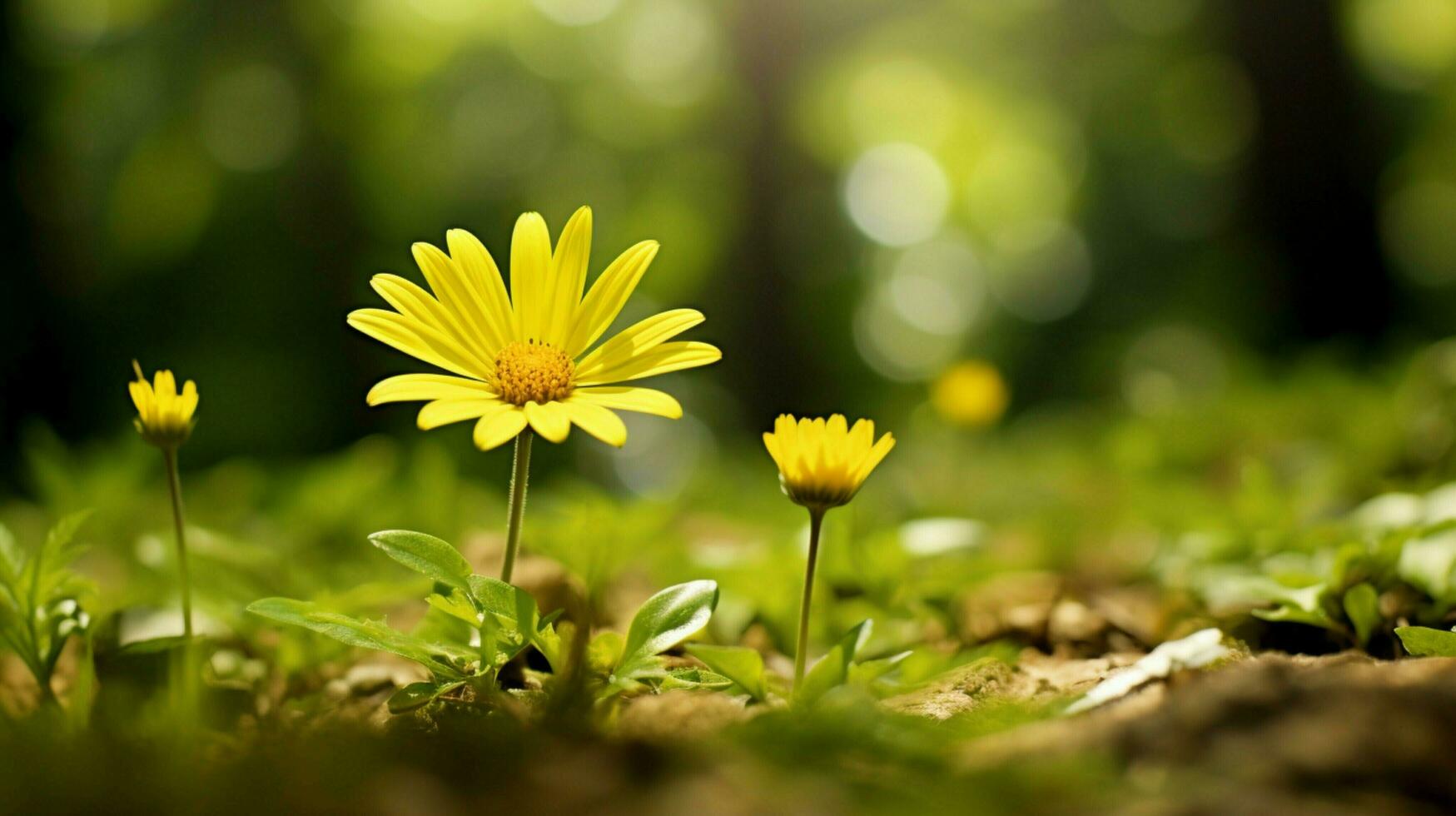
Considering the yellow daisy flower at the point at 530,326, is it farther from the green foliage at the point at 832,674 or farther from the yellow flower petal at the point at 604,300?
the green foliage at the point at 832,674

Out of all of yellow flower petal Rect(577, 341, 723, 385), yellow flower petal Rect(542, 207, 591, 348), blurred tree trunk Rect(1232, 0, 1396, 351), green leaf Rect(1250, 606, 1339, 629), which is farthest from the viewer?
blurred tree trunk Rect(1232, 0, 1396, 351)

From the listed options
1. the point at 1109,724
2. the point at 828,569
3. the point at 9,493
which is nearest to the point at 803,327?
the point at 9,493

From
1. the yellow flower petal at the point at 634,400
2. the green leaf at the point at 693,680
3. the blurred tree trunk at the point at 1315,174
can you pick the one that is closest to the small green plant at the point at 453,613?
the green leaf at the point at 693,680

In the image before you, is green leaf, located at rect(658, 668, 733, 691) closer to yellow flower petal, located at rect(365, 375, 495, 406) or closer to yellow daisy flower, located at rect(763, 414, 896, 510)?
yellow daisy flower, located at rect(763, 414, 896, 510)

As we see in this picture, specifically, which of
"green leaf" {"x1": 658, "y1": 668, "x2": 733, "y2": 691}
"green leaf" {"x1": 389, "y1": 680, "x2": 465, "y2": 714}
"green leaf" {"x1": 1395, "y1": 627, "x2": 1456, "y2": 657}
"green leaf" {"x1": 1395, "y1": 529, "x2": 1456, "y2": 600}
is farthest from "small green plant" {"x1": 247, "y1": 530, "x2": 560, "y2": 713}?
"green leaf" {"x1": 1395, "y1": 529, "x2": 1456, "y2": 600}

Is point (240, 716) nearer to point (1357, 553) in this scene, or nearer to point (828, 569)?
point (828, 569)

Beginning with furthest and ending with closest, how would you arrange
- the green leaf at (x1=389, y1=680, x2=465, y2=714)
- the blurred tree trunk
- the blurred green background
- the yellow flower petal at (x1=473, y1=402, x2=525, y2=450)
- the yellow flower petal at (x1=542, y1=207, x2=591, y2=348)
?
the blurred green background
the blurred tree trunk
the yellow flower petal at (x1=542, y1=207, x2=591, y2=348)
the green leaf at (x1=389, y1=680, x2=465, y2=714)
the yellow flower petal at (x1=473, y1=402, x2=525, y2=450)
